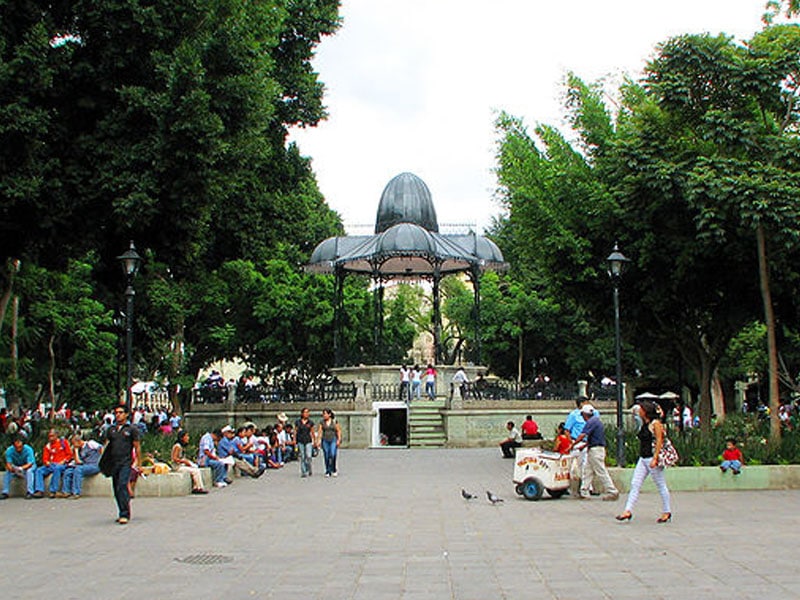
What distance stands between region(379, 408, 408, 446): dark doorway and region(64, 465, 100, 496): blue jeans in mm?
16825

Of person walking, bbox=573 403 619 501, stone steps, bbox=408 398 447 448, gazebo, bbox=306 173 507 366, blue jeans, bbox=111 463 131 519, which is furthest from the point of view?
gazebo, bbox=306 173 507 366

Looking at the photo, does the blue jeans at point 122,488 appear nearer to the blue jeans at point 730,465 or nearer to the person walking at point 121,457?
the person walking at point 121,457

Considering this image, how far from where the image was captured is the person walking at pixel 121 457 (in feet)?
43.1

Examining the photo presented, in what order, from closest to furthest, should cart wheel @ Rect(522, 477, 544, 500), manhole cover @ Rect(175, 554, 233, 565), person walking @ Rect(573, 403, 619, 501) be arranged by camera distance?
manhole cover @ Rect(175, 554, 233, 565)
person walking @ Rect(573, 403, 619, 501)
cart wheel @ Rect(522, 477, 544, 500)

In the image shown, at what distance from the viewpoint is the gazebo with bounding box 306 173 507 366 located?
3472cm

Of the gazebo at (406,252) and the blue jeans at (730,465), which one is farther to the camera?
the gazebo at (406,252)

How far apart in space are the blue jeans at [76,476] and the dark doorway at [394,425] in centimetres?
1683

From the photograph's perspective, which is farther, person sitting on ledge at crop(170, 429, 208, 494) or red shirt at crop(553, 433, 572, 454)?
red shirt at crop(553, 433, 572, 454)

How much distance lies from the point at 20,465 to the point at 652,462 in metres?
11.4

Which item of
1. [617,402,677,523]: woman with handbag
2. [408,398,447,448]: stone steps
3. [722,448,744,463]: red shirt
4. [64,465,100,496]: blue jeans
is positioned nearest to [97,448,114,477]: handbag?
[64,465,100,496]: blue jeans

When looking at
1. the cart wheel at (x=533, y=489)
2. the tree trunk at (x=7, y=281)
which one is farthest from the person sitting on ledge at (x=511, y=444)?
the tree trunk at (x=7, y=281)

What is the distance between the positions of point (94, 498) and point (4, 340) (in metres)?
15.2

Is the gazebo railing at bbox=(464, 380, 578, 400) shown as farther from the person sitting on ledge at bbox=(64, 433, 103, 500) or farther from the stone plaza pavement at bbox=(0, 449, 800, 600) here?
the person sitting on ledge at bbox=(64, 433, 103, 500)

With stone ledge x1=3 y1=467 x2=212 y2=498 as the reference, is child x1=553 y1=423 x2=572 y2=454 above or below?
above
